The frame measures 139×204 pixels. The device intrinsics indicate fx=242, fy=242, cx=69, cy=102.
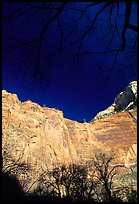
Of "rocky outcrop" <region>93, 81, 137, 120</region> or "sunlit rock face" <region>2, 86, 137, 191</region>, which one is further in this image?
"rocky outcrop" <region>93, 81, 137, 120</region>

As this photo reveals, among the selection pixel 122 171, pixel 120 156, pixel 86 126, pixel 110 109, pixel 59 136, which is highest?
pixel 110 109

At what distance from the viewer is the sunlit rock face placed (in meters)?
56.2

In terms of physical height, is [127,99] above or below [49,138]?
above

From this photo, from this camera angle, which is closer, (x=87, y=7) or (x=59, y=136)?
(x=87, y=7)

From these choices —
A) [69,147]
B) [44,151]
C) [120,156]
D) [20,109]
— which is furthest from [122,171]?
[20,109]

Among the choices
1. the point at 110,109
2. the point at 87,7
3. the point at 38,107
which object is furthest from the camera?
the point at 110,109

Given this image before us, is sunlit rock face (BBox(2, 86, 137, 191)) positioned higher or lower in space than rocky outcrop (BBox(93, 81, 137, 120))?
lower

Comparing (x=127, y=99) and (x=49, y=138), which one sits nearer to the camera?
(x=49, y=138)

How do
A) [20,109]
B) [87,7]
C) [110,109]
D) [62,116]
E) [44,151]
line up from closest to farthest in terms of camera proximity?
[87,7], [44,151], [20,109], [62,116], [110,109]

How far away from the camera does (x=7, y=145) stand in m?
53.6

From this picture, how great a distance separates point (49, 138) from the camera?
66.9 m

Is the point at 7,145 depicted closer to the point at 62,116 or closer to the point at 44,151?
the point at 44,151

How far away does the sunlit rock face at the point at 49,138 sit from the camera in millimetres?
56156

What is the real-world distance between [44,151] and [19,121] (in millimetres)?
10411
